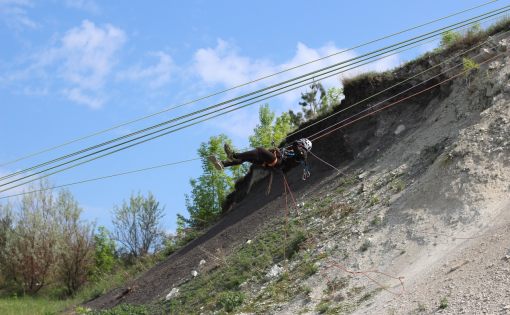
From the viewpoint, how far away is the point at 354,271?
13.8 m

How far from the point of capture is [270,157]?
12.2 m

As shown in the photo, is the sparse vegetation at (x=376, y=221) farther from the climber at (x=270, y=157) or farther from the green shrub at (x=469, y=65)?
the green shrub at (x=469, y=65)

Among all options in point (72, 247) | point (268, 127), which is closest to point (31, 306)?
point (72, 247)

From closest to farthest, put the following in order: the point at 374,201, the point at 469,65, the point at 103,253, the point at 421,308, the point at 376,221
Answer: the point at 421,308
the point at 376,221
the point at 374,201
the point at 469,65
the point at 103,253

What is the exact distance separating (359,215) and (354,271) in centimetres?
232

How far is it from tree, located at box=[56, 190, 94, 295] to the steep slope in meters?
13.8

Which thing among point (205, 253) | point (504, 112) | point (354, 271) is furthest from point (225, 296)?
point (504, 112)

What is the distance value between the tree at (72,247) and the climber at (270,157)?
23.9m

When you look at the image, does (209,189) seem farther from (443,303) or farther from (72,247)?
(443,303)

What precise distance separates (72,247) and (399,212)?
25.0 m

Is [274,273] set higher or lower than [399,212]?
lower

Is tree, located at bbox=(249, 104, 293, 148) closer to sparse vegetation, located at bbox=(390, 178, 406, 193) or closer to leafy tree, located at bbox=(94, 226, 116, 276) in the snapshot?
leafy tree, located at bbox=(94, 226, 116, 276)

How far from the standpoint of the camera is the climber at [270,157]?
11875 millimetres

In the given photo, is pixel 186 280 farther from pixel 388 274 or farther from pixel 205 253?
pixel 388 274
